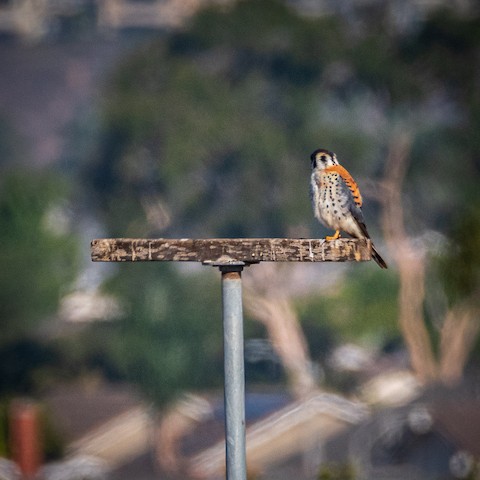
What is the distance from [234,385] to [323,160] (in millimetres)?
3183

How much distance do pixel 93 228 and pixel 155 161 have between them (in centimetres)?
940

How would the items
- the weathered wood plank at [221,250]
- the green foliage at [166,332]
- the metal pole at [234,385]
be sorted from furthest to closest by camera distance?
Answer: the green foliage at [166,332] → the weathered wood plank at [221,250] → the metal pole at [234,385]

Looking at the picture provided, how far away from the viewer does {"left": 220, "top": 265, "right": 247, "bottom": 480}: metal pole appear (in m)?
5.54

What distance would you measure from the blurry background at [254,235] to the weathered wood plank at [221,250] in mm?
31018

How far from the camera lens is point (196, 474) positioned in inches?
1602

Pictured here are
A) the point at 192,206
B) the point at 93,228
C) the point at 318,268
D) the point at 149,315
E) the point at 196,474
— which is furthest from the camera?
the point at 318,268

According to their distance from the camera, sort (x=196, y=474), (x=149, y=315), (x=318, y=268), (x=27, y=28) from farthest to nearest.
Answer: (x=27, y=28), (x=318, y=268), (x=149, y=315), (x=196, y=474)

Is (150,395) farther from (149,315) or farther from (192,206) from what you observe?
(192,206)

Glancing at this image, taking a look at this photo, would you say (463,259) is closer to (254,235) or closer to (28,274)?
(254,235)

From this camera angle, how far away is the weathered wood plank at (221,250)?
5.76m

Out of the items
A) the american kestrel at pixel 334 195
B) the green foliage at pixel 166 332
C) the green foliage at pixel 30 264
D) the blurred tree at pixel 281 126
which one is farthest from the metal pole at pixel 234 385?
the green foliage at pixel 30 264

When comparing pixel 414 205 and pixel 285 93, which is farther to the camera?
pixel 285 93

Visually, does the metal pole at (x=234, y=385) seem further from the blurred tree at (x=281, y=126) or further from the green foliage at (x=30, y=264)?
the green foliage at (x=30, y=264)

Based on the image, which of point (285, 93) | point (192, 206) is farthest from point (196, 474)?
point (285, 93)
